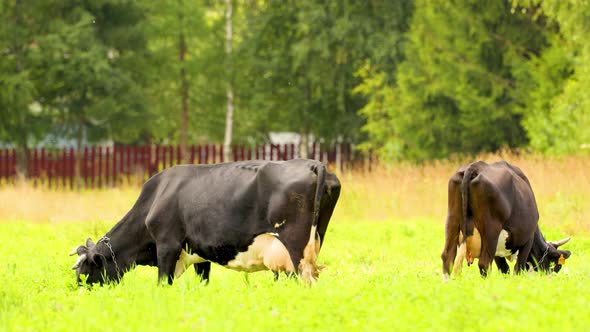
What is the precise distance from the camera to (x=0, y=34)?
31422 millimetres

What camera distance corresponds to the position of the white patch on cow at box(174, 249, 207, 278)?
1031cm

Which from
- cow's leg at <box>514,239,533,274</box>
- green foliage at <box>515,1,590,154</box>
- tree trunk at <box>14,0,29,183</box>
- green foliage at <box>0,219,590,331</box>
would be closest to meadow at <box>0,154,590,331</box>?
green foliage at <box>0,219,590,331</box>

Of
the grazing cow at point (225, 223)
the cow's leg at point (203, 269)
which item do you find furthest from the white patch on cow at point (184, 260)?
the cow's leg at point (203, 269)

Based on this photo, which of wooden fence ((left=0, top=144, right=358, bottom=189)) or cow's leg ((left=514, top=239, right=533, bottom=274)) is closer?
cow's leg ((left=514, top=239, right=533, bottom=274))

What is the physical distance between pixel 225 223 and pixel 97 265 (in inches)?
A: 62.4

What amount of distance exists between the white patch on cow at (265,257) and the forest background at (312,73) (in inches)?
567

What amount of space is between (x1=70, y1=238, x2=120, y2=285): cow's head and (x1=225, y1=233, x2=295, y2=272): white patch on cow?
140 cm

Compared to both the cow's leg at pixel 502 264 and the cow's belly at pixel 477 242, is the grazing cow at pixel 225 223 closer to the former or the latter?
the cow's belly at pixel 477 242

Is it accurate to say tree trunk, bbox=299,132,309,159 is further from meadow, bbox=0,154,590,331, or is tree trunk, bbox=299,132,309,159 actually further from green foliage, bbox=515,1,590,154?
meadow, bbox=0,154,590,331

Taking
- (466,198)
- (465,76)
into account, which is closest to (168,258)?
(466,198)

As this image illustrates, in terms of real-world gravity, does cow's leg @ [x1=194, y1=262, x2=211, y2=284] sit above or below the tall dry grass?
above

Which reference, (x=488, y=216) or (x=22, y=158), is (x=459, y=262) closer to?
(x=488, y=216)

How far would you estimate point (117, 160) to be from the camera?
36688mm

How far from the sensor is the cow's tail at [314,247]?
952 centimetres
